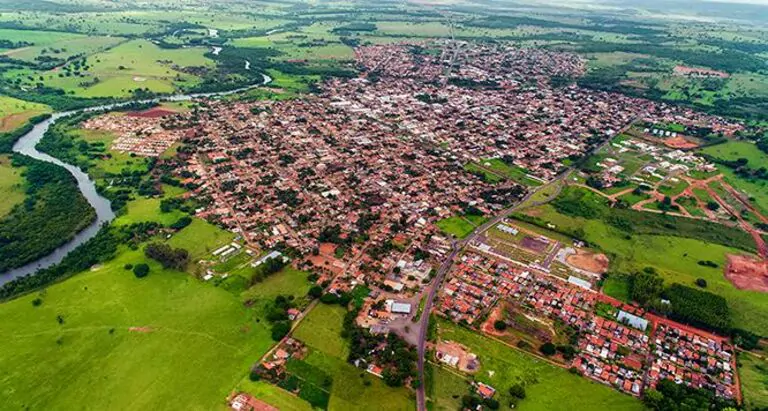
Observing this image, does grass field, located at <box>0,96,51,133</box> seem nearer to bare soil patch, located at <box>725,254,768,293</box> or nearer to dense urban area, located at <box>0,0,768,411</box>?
dense urban area, located at <box>0,0,768,411</box>

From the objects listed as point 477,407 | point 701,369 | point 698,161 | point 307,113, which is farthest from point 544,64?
point 477,407

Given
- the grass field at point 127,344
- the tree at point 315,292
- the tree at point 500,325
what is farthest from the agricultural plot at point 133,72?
the tree at point 500,325

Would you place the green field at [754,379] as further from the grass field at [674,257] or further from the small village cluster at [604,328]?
the grass field at [674,257]

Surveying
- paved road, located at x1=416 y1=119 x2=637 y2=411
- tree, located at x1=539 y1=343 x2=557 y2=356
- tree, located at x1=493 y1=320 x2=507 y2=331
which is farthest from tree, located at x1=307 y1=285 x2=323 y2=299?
tree, located at x1=539 y1=343 x2=557 y2=356

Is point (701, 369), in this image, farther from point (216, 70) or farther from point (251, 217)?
point (216, 70)

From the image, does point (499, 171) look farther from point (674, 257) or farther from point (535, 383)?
point (535, 383)

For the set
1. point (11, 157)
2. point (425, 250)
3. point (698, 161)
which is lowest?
point (11, 157)
